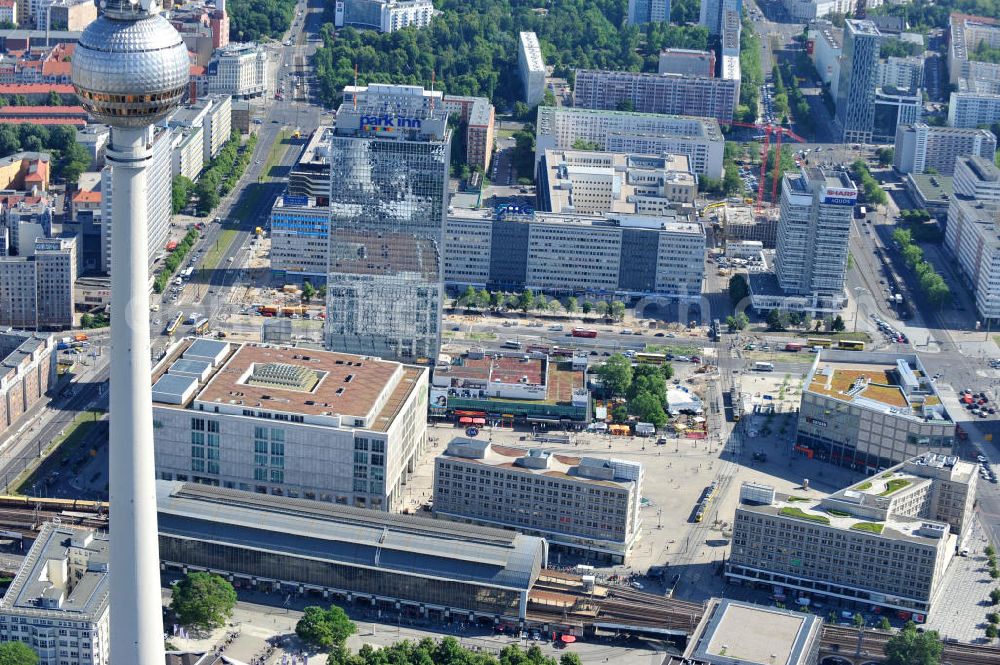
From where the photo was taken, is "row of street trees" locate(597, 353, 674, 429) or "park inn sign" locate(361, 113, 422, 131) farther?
"row of street trees" locate(597, 353, 674, 429)

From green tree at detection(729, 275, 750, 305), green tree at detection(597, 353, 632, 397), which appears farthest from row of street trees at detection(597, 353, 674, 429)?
green tree at detection(729, 275, 750, 305)

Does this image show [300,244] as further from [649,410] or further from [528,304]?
[649,410]

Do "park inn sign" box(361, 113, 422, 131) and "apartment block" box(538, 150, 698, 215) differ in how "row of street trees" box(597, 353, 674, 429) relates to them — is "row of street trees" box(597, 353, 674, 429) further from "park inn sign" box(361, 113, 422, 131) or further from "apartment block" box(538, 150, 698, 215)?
"apartment block" box(538, 150, 698, 215)

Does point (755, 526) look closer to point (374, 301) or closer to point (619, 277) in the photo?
point (374, 301)

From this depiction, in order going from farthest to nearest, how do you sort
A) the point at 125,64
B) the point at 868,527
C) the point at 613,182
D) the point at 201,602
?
1. the point at 613,182
2. the point at 868,527
3. the point at 201,602
4. the point at 125,64

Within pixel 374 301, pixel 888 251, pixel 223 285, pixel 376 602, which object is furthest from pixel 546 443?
pixel 888 251

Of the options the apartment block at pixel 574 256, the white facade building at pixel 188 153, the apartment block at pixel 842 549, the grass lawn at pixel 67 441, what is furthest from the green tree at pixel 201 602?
the white facade building at pixel 188 153

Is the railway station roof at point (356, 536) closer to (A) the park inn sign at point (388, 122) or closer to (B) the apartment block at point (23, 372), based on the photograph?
(B) the apartment block at point (23, 372)

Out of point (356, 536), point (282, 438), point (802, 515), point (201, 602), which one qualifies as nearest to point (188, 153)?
point (282, 438)
